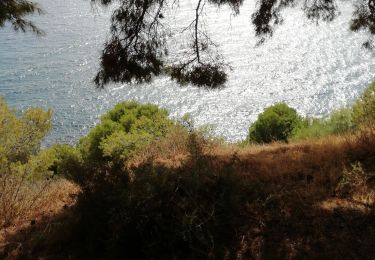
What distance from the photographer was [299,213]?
3740 mm

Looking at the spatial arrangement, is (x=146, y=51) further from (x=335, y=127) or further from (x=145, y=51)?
(x=335, y=127)

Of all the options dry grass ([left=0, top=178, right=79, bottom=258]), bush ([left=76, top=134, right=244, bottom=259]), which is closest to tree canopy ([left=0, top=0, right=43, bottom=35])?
dry grass ([left=0, top=178, right=79, bottom=258])

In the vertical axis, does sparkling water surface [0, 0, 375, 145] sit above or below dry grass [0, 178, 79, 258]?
below

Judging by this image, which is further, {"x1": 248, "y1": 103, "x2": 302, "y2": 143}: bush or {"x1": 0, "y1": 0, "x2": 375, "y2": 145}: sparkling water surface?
{"x1": 0, "y1": 0, "x2": 375, "y2": 145}: sparkling water surface

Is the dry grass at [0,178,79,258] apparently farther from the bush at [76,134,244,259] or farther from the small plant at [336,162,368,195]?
the small plant at [336,162,368,195]

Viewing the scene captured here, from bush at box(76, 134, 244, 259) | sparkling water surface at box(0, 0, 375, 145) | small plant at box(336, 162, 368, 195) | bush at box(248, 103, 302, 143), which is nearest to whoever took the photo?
bush at box(76, 134, 244, 259)

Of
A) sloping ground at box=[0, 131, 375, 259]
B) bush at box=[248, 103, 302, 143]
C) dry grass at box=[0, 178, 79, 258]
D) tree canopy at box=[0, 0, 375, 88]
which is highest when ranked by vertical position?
tree canopy at box=[0, 0, 375, 88]

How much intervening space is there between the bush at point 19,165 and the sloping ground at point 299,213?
0.32m

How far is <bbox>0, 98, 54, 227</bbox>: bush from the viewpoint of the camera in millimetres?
4852

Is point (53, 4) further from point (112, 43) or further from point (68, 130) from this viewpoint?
point (112, 43)

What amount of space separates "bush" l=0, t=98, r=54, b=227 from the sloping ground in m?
0.32

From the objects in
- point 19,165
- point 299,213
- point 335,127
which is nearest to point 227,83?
point 335,127

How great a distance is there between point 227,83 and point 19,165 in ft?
76.0

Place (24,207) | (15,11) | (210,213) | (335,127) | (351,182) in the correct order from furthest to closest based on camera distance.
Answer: (335,127) → (15,11) → (24,207) → (351,182) → (210,213)
